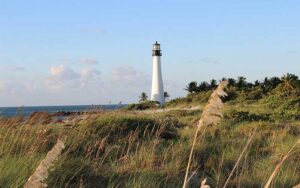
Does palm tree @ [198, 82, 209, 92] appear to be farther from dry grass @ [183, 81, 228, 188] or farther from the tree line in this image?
dry grass @ [183, 81, 228, 188]

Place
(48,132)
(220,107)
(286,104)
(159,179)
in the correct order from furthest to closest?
(286,104) → (48,132) → (159,179) → (220,107)

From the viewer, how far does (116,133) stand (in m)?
11.9

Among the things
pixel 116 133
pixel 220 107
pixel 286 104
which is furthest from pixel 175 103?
pixel 220 107

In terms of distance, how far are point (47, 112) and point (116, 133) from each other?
3671 mm

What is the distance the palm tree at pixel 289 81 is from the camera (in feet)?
149

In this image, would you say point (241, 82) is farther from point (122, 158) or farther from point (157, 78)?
point (122, 158)

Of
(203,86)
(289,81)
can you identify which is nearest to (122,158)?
(289,81)

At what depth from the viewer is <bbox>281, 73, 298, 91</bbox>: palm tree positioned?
45.4 metres

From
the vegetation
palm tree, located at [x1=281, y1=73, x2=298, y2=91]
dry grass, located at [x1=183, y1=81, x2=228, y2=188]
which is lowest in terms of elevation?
the vegetation

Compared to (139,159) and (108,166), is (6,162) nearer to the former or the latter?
(108,166)

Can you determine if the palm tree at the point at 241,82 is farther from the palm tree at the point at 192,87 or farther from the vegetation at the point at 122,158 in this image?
the vegetation at the point at 122,158

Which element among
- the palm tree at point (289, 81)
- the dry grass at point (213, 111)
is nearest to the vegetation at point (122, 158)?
the dry grass at point (213, 111)

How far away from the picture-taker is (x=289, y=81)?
46.4m

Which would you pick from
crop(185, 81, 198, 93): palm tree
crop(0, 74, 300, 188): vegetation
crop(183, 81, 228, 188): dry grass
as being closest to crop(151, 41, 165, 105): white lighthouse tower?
crop(185, 81, 198, 93): palm tree
